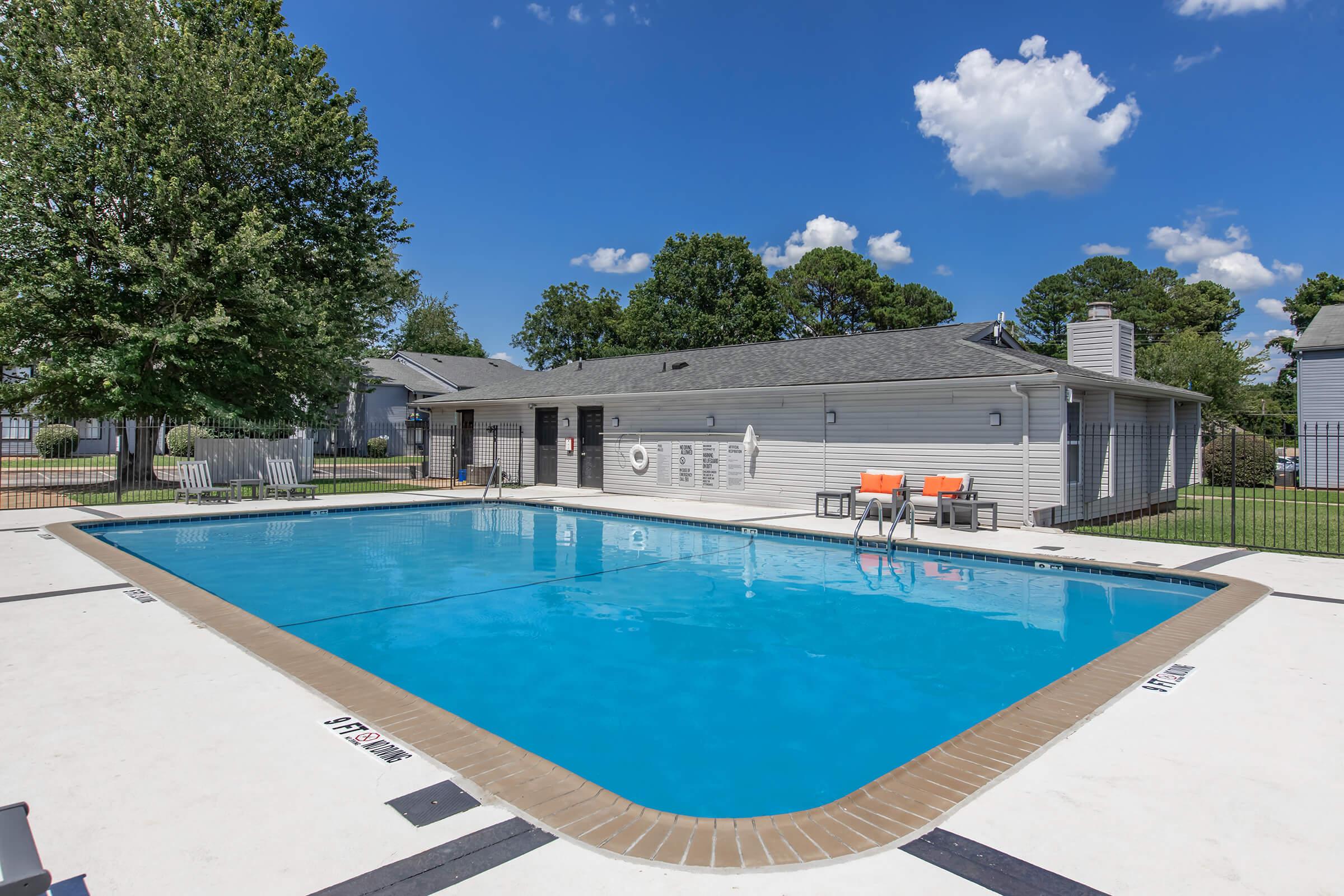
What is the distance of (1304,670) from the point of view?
185 inches

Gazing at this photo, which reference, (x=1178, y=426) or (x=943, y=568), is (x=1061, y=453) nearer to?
(x=943, y=568)

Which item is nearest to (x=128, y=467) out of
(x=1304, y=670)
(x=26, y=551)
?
(x=26, y=551)

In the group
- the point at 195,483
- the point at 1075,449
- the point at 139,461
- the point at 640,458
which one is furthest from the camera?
the point at 139,461

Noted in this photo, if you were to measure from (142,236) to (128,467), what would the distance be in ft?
20.8

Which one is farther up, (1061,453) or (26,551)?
(1061,453)

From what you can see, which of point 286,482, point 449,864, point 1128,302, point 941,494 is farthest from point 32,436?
point 1128,302

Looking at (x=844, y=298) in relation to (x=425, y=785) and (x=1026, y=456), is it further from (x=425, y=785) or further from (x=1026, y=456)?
(x=425, y=785)

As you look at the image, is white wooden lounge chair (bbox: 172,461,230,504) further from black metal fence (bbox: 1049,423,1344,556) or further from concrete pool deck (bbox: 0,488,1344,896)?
black metal fence (bbox: 1049,423,1344,556)

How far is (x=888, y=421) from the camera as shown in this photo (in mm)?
13320

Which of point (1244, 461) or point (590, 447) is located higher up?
point (590, 447)

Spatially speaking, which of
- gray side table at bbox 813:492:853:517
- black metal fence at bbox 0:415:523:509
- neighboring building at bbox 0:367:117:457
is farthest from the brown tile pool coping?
neighboring building at bbox 0:367:117:457

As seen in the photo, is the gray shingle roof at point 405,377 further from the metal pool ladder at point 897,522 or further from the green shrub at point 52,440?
the metal pool ladder at point 897,522

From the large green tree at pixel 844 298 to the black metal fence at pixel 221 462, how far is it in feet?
77.8

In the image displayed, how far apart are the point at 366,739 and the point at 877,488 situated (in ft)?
34.7
